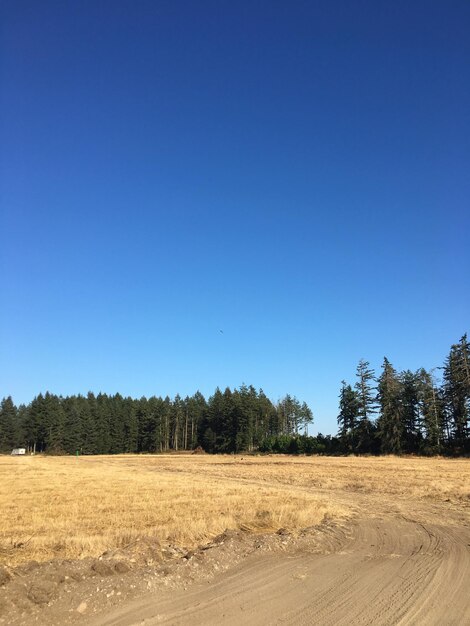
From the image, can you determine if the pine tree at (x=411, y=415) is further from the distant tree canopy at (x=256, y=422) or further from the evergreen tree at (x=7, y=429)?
the evergreen tree at (x=7, y=429)

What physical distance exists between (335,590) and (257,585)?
1.42m

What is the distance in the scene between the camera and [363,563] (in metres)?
10.5

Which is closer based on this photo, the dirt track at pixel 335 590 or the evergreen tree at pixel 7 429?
the dirt track at pixel 335 590

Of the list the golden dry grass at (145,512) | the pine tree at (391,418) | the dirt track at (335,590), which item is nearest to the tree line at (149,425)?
the pine tree at (391,418)

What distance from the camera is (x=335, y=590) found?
845 centimetres

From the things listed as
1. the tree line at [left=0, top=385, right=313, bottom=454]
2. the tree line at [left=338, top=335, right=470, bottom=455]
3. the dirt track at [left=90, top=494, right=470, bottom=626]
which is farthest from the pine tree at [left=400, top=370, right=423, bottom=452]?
the dirt track at [left=90, top=494, right=470, bottom=626]

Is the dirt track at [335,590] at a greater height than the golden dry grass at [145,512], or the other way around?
the dirt track at [335,590]

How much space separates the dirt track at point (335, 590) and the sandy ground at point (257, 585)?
0.02 meters

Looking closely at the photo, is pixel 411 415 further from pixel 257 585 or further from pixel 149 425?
pixel 257 585

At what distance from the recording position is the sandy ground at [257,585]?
7086 millimetres

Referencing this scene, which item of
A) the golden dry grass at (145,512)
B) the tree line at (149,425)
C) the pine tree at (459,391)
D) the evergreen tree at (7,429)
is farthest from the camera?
the evergreen tree at (7,429)

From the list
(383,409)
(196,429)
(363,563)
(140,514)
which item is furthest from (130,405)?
(363,563)

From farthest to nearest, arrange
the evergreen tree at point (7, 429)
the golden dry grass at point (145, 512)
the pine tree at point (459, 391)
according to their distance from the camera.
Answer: the evergreen tree at point (7, 429), the pine tree at point (459, 391), the golden dry grass at point (145, 512)

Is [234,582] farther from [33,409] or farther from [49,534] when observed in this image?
[33,409]
